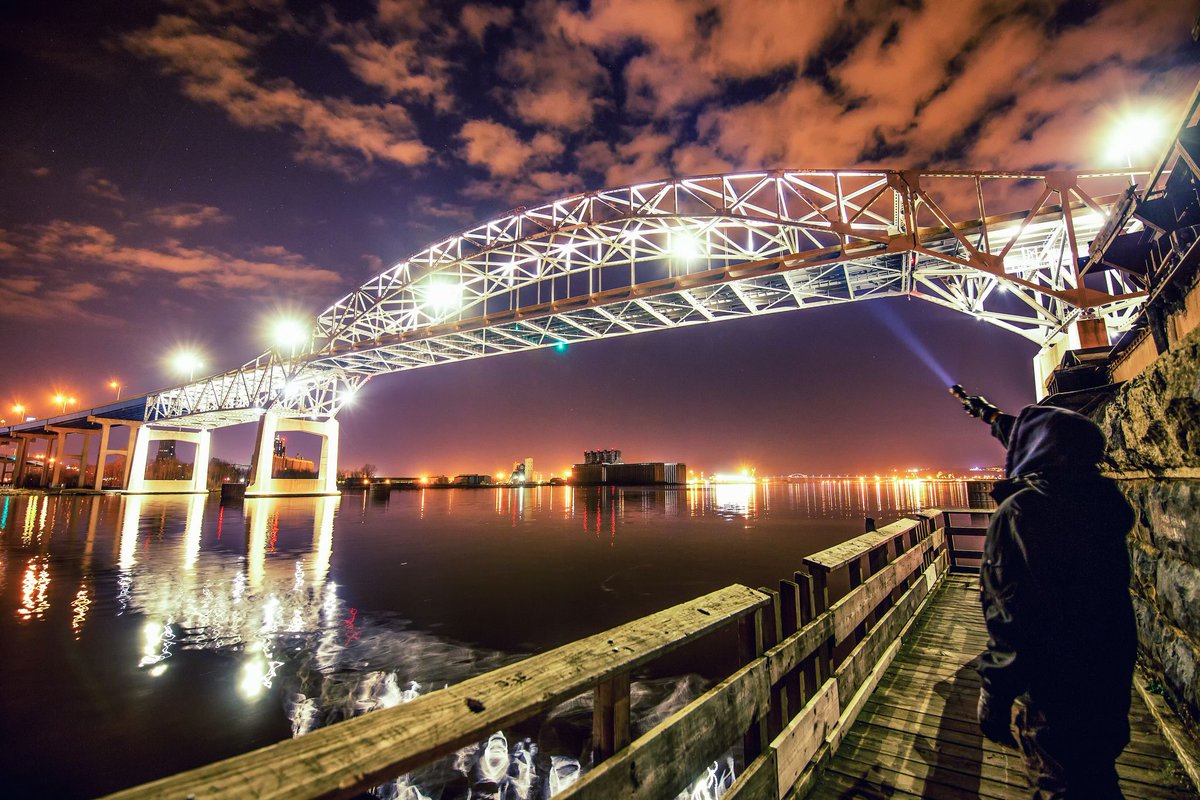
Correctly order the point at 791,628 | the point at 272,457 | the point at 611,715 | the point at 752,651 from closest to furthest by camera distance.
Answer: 1. the point at 611,715
2. the point at 752,651
3. the point at 791,628
4. the point at 272,457

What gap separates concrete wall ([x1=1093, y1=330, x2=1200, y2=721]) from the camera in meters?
3.22

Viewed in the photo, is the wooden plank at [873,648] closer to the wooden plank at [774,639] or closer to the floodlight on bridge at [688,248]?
the wooden plank at [774,639]

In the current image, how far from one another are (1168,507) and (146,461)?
274 ft

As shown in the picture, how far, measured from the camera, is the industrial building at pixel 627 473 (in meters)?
136

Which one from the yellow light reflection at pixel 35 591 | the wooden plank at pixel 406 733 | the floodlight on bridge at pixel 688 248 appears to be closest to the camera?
the wooden plank at pixel 406 733

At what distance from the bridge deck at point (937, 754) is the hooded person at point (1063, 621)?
1.06 m

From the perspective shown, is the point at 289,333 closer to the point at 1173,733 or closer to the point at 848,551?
the point at 848,551

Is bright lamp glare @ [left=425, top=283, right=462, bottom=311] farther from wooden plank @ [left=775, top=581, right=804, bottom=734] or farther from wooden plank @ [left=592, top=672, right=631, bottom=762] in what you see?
wooden plank @ [left=592, top=672, right=631, bottom=762]

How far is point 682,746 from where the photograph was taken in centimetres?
214

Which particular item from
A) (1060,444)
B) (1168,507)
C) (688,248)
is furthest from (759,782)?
(688,248)

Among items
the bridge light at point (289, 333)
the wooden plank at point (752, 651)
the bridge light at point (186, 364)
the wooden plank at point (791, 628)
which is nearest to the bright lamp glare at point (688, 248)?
the wooden plank at point (791, 628)

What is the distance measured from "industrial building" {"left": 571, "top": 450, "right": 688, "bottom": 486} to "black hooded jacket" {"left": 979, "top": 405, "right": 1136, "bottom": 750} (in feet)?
439

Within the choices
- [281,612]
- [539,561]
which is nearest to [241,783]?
[281,612]

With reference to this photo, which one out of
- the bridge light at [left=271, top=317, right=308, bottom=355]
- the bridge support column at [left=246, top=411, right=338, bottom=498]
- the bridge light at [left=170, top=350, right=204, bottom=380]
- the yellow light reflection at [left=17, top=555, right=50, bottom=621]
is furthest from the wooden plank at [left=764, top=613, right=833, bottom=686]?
the bridge light at [left=170, top=350, right=204, bottom=380]
